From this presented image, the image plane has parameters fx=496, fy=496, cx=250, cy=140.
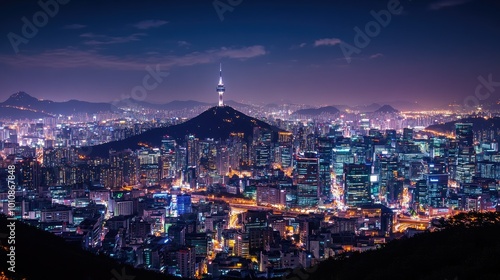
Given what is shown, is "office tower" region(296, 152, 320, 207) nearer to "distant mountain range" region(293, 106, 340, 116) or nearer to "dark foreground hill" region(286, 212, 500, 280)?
"dark foreground hill" region(286, 212, 500, 280)

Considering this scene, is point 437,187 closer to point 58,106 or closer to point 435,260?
point 435,260

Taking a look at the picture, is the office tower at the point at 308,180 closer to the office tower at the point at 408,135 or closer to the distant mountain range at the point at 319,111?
the office tower at the point at 408,135

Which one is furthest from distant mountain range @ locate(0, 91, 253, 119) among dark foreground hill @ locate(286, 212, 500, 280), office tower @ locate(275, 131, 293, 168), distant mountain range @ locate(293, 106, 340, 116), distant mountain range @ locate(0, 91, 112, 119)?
dark foreground hill @ locate(286, 212, 500, 280)

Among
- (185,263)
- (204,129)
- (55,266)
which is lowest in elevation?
(185,263)

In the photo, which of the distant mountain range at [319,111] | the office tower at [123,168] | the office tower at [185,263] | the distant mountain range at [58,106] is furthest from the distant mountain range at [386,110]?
the office tower at [185,263]

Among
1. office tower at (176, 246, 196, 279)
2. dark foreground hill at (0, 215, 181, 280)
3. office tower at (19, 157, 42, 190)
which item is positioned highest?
office tower at (19, 157, 42, 190)

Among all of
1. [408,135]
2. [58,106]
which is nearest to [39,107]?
[58,106]

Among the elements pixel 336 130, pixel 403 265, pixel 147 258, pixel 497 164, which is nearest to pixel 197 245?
pixel 147 258
